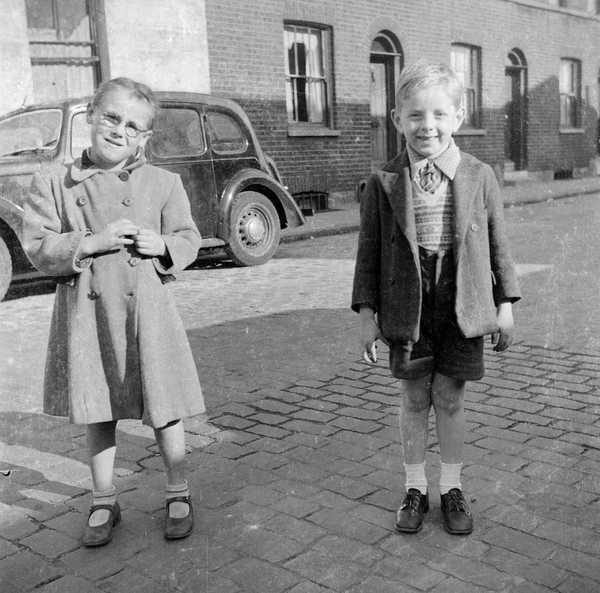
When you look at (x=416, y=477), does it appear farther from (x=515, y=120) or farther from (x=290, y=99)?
(x=515, y=120)

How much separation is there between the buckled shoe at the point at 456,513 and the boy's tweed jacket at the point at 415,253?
0.58 metres

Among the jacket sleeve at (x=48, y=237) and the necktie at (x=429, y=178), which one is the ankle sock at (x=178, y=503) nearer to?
the jacket sleeve at (x=48, y=237)

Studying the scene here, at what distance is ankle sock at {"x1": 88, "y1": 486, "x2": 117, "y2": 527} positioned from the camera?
2799 mm

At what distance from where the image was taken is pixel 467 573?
8.05 feet

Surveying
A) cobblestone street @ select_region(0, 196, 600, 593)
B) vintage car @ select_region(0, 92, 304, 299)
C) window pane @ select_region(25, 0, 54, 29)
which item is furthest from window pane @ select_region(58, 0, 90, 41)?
cobblestone street @ select_region(0, 196, 600, 593)

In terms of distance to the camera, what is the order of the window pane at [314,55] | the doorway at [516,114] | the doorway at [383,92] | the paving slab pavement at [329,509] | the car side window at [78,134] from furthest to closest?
the doorway at [516,114] → the doorway at [383,92] → the window pane at [314,55] → the car side window at [78,134] → the paving slab pavement at [329,509]

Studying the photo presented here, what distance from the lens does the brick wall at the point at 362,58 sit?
13.9 metres

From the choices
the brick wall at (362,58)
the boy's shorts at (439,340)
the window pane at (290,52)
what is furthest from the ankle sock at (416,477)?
the window pane at (290,52)

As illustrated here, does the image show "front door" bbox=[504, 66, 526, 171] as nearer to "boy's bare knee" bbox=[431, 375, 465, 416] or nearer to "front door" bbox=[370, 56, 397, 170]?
"front door" bbox=[370, 56, 397, 170]

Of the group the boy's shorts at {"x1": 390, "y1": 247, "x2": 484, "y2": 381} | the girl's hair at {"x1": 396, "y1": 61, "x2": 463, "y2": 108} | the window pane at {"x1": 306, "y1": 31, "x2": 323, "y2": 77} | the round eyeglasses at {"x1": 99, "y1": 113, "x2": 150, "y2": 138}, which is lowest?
the boy's shorts at {"x1": 390, "y1": 247, "x2": 484, "y2": 381}

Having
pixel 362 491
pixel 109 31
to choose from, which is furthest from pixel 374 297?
pixel 109 31

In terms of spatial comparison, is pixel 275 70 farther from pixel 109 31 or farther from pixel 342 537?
pixel 342 537

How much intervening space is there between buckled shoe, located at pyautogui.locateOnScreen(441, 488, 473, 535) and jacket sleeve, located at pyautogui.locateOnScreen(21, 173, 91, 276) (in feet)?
4.81

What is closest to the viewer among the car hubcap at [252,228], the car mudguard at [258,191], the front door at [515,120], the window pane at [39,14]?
the car mudguard at [258,191]
